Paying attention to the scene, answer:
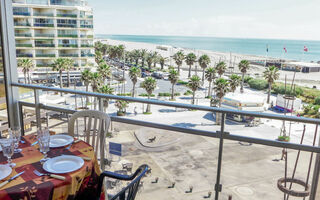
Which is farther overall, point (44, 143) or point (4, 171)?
point (44, 143)

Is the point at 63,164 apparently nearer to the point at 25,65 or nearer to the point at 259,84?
the point at 25,65

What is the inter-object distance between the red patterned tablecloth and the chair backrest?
0.27 m

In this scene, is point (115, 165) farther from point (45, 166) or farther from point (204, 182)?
point (45, 166)

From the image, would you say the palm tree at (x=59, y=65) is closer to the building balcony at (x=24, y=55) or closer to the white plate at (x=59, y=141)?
the building balcony at (x=24, y=55)

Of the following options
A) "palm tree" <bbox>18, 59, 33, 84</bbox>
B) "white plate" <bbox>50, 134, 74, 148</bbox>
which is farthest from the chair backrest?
"palm tree" <bbox>18, 59, 33, 84</bbox>

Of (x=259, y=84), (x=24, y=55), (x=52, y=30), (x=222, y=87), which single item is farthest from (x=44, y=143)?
(x=259, y=84)

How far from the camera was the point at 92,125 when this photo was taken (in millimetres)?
2322

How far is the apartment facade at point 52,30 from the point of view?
32.0 meters

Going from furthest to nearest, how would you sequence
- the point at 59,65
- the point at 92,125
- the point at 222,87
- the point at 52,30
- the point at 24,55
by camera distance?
the point at 52,30
the point at 24,55
the point at 59,65
the point at 222,87
the point at 92,125

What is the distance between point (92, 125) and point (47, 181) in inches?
34.8

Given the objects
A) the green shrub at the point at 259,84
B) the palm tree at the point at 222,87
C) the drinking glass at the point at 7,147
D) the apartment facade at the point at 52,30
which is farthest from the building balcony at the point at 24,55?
the green shrub at the point at 259,84

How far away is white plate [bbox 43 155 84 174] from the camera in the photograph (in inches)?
62.3

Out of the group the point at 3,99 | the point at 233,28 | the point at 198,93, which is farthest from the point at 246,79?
the point at 233,28

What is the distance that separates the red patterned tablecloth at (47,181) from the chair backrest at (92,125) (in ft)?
0.89
